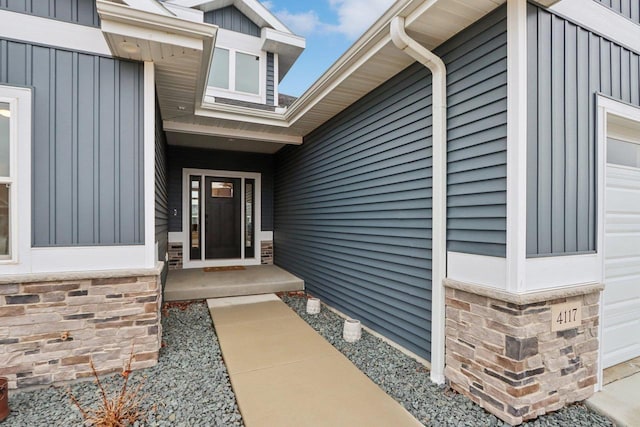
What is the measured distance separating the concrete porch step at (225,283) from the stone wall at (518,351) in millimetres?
3493

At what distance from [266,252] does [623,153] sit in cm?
634

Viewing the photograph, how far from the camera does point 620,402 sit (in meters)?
2.36

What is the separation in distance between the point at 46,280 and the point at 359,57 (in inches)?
134

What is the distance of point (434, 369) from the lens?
2713 millimetres

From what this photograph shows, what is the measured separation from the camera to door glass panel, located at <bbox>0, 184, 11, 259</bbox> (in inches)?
102

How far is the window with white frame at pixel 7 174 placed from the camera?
Answer: 8.41ft

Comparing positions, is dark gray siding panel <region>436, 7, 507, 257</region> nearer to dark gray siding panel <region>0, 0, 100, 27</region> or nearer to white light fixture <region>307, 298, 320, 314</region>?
white light fixture <region>307, 298, 320, 314</region>

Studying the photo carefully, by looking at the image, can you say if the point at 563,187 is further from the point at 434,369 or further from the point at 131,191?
the point at 131,191

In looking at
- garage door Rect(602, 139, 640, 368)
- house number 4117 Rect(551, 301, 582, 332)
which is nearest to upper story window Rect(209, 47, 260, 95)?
garage door Rect(602, 139, 640, 368)

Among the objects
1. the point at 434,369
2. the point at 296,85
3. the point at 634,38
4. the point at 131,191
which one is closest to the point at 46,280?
the point at 131,191

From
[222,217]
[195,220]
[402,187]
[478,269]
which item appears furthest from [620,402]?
[195,220]

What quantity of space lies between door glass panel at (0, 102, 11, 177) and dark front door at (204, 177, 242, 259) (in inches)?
182

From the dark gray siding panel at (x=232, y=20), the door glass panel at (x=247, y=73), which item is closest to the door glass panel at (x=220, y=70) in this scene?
the door glass panel at (x=247, y=73)

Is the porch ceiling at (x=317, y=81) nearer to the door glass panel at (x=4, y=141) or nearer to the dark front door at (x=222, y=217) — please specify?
the door glass panel at (x=4, y=141)
